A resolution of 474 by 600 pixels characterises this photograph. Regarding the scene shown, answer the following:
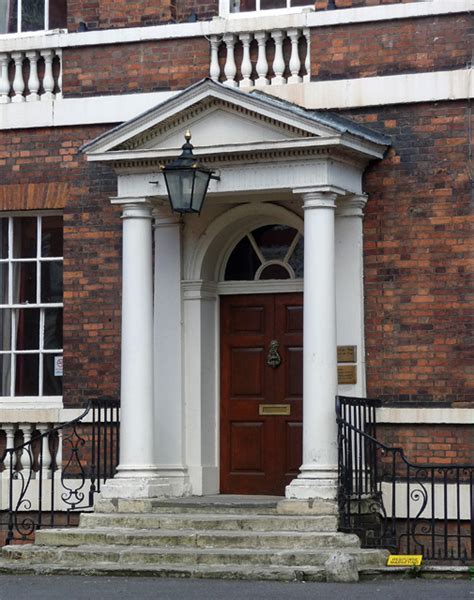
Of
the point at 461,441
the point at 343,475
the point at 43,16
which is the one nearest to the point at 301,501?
the point at 343,475

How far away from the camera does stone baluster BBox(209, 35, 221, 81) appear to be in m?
16.1

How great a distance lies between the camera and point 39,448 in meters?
16.5

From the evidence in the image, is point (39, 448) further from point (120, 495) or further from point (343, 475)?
point (343, 475)

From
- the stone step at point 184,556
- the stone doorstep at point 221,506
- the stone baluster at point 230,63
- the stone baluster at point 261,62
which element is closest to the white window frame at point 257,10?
the stone baluster at point 230,63

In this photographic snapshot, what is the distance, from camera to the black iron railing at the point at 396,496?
14359mm

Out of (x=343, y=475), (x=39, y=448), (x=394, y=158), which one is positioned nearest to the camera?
(x=343, y=475)

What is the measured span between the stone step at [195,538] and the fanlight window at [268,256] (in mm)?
3079

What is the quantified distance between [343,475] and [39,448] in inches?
143

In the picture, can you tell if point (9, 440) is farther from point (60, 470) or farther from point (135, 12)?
point (135, 12)

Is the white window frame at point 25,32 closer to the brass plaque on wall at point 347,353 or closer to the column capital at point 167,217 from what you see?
the column capital at point 167,217

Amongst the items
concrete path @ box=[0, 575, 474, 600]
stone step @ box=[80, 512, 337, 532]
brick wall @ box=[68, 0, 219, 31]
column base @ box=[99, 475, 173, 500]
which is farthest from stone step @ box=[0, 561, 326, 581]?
brick wall @ box=[68, 0, 219, 31]

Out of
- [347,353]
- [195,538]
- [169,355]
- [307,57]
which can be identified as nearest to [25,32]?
[307,57]

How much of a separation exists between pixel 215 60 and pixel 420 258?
9.55ft

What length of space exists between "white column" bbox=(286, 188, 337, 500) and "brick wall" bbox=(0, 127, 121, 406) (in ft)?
8.03
